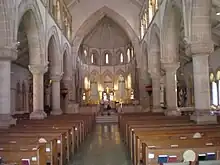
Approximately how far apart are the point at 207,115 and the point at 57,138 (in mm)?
5731

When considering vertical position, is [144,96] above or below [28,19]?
below

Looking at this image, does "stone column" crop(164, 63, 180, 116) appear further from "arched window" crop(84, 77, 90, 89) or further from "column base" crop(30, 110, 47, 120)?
"arched window" crop(84, 77, 90, 89)

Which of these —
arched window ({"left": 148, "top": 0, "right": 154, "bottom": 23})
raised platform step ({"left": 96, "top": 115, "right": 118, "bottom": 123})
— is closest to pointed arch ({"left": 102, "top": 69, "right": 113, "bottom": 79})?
raised platform step ({"left": 96, "top": 115, "right": 118, "bottom": 123})

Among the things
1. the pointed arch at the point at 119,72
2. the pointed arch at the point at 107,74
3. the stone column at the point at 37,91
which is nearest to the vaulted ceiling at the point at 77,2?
the stone column at the point at 37,91

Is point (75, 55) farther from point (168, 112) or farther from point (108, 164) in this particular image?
point (108, 164)

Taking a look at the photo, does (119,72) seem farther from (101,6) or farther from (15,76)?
(15,76)

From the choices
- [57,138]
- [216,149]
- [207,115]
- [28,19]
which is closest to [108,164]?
[57,138]

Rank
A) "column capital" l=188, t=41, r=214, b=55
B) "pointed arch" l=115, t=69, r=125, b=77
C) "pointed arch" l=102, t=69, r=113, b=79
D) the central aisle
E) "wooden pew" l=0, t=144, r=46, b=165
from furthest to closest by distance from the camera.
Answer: "pointed arch" l=102, t=69, r=113, b=79, "pointed arch" l=115, t=69, r=125, b=77, "column capital" l=188, t=41, r=214, b=55, the central aisle, "wooden pew" l=0, t=144, r=46, b=165

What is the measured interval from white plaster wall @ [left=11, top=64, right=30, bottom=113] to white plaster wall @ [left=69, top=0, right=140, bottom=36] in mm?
6615

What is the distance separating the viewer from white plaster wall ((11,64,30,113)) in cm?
2564

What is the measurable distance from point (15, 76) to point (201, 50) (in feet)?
67.6

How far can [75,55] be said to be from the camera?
28.4 metres

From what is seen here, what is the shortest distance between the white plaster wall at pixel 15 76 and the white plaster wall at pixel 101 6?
6.61 m

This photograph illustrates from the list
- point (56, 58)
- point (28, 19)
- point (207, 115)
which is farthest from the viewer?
point (56, 58)
